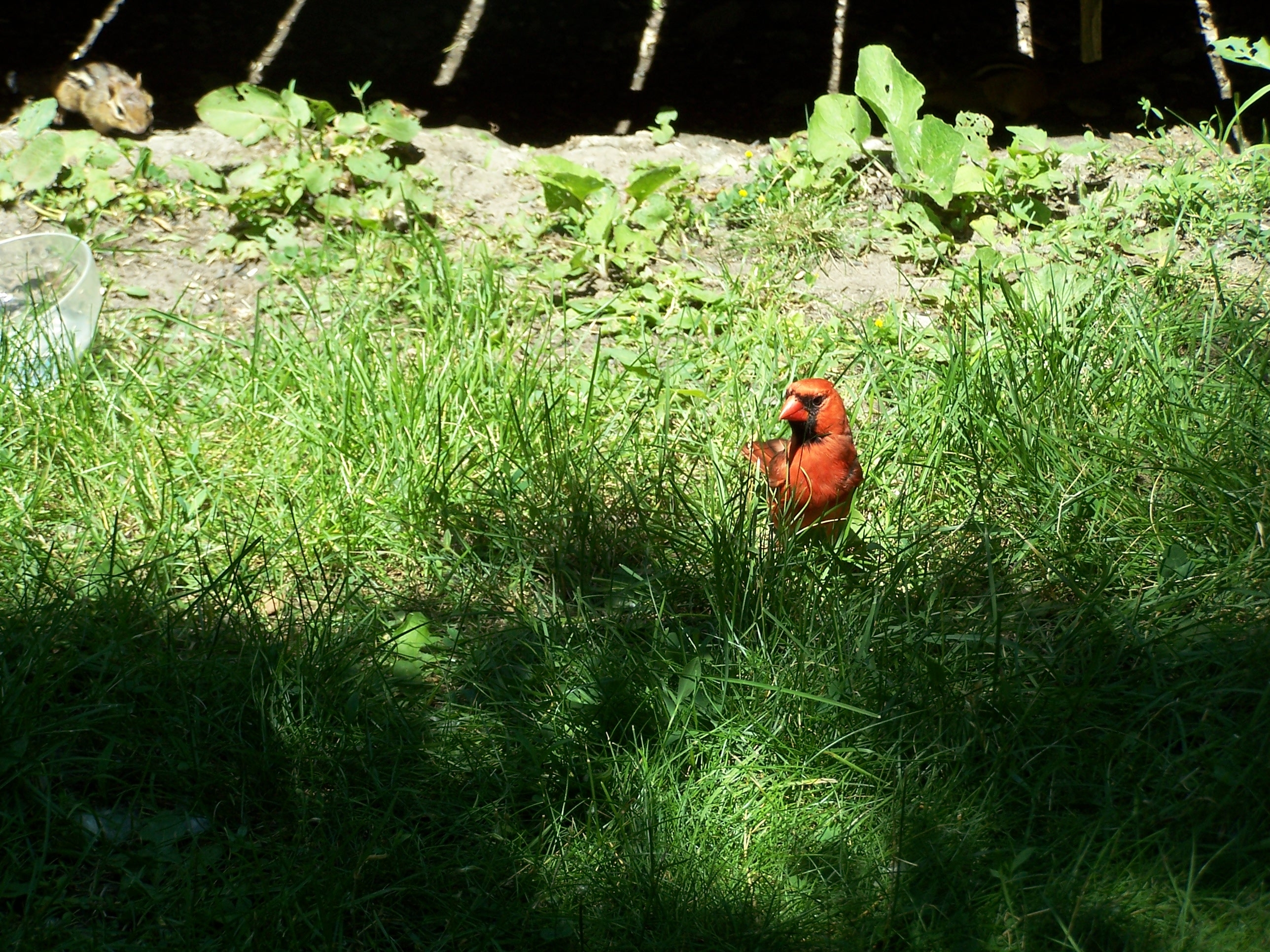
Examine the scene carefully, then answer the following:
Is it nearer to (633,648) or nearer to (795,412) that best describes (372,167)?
(795,412)

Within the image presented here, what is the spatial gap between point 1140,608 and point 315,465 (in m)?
2.13

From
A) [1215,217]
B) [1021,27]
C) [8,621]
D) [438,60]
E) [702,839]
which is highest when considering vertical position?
[1021,27]

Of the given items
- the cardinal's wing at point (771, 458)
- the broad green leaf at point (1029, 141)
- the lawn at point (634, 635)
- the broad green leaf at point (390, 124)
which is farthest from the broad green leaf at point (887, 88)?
the cardinal's wing at point (771, 458)

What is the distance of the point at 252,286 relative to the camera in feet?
12.9

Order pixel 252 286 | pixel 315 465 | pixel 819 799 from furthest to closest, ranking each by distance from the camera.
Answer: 1. pixel 252 286
2. pixel 315 465
3. pixel 819 799

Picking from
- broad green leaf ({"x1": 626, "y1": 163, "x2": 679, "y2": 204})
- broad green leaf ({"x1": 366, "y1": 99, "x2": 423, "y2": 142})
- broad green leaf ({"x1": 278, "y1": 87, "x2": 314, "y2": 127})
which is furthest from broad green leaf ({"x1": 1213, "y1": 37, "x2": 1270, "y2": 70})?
broad green leaf ({"x1": 278, "y1": 87, "x2": 314, "y2": 127})

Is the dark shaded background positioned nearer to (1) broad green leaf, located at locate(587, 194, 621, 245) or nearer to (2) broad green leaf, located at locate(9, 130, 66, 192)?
(2) broad green leaf, located at locate(9, 130, 66, 192)

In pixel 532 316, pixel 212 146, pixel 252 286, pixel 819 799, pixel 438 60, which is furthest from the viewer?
pixel 438 60

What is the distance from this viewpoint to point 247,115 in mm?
4289

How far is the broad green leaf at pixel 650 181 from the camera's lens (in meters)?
4.09

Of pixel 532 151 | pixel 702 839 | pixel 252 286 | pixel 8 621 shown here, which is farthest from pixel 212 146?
pixel 702 839

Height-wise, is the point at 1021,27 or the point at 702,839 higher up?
the point at 1021,27

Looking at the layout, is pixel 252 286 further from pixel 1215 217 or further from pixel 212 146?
pixel 1215 217

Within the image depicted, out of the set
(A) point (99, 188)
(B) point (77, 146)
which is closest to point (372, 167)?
(A) point (99, 188)
